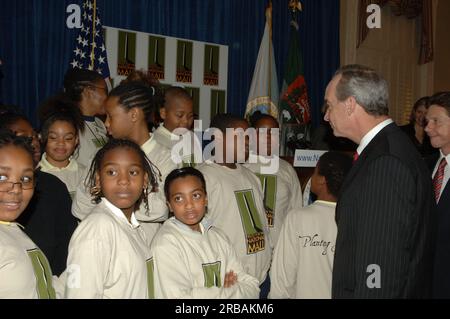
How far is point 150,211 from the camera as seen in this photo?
2916 mm

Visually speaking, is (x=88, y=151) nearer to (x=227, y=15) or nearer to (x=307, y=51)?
(x=227, y=15)

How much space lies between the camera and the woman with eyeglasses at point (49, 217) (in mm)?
2865

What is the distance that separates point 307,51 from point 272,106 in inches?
48.8

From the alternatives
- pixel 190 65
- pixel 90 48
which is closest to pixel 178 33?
pixel 190 65

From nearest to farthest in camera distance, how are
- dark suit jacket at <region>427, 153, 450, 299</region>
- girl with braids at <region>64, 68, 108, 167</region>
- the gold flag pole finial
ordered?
dark suit jacket at <region>427, 153, 450, 299</region> < girl with braids at <region>64, 68, 108, 167</region> < the gold flag pole finial

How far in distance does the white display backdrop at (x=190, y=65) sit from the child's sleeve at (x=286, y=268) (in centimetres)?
349

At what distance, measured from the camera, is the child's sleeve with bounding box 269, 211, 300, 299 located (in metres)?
3.31

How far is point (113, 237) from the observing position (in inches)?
91.5

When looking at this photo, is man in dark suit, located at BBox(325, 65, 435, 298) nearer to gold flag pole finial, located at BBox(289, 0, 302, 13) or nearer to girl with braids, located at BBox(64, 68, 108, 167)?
girl with braids, located at BBox(64, 68, 108, 167)

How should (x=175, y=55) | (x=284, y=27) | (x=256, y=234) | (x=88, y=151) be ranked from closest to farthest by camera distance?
(x=256, y=234)
(x=88, y=151)
(x=175, y=55)
(x=284, y=27)

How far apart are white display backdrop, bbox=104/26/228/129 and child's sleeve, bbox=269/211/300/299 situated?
3488 millimetres

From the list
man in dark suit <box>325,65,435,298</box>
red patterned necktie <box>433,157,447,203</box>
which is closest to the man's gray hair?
man in dark suit <box>325,65,435,298</box>

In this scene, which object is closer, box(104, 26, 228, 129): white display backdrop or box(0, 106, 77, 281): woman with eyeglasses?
box(0, 106, 77, 281): woman with eyeglasses

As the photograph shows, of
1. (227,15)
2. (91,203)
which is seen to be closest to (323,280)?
(91,203)
